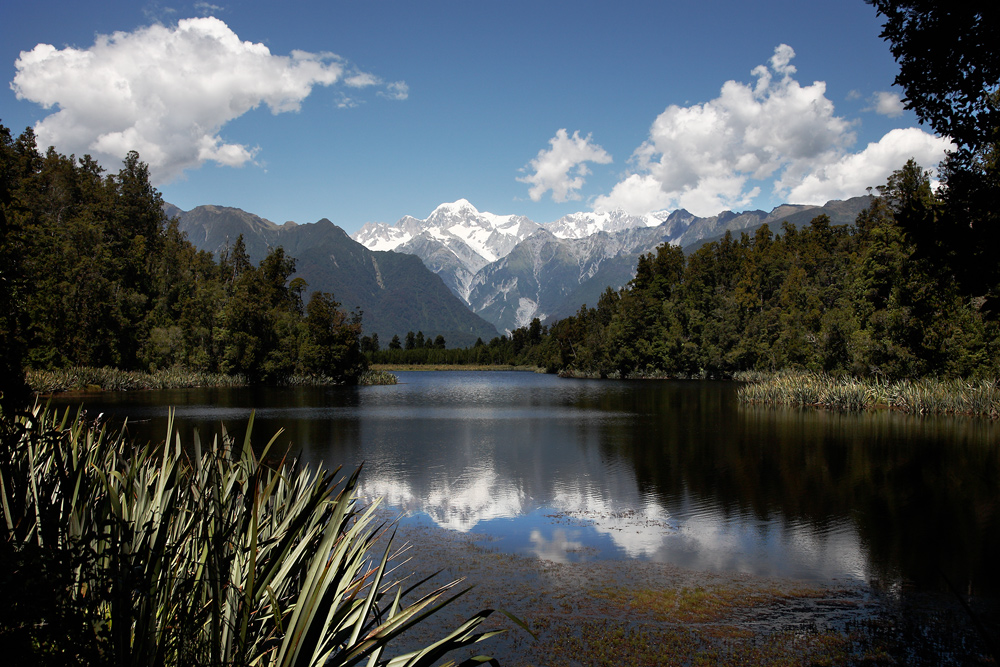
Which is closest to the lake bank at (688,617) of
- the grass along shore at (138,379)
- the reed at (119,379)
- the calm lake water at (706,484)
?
the calm lake water at (706,484)

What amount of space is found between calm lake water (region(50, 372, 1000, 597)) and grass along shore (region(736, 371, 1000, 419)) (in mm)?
1104

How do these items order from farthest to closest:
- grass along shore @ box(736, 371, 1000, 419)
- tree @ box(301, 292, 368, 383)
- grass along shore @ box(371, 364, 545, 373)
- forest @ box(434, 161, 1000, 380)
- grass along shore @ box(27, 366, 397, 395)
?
grass along shore @ box(371, 364, 545, 373)
tree @ box(301, 292, 368, 383)
grass along shore @ box(27, 366, 397, 395)
forest @ box(434, 161, 1000, 380)
grass along shore @ box(736, 371, 1000, 419)

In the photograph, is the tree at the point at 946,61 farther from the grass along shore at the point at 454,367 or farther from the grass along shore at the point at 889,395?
the grass along shore at the point at 454,367

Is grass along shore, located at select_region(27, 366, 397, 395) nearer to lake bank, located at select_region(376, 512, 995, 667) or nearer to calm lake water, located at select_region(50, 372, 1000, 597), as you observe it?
calm lake water, located at select_region(50, 372, 1000, 597)

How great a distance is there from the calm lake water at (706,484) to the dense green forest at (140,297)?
76.5 feet

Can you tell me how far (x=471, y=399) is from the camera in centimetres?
4078

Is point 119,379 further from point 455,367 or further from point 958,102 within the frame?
point 455,367

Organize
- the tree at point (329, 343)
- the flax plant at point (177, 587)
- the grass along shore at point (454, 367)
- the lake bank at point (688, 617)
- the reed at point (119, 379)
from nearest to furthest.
Result: the flax plant at point (177, 587)
the lake bank at point (688, 617)
the reed at point (119, 379)
the tree at point (329, 343)
the grass along shore at point (454, 367)

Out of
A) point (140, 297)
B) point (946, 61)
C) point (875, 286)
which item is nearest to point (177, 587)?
point (946, 61)

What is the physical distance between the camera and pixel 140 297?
166 ft

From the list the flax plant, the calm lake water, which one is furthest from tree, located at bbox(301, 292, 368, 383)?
the flax plant

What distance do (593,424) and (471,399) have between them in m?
16.4

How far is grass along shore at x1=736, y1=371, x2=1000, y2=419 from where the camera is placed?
77.2 feet

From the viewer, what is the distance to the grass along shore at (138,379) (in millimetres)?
35812
